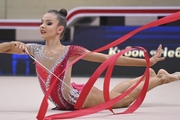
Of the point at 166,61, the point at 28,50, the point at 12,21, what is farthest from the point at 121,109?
the point at 12,21

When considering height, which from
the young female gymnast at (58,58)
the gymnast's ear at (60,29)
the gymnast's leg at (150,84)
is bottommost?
the gymnast's leg at (150,84)

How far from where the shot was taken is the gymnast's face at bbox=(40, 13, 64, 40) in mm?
3518

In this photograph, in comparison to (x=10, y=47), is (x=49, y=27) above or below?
above

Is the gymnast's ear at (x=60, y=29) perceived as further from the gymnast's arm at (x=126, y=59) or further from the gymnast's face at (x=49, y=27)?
the gymnast's arm at (x=126, y=59)

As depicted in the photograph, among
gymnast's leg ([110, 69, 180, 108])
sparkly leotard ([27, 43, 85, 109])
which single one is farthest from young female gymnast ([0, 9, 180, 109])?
gymnast's leg ([110, 69, 180, 108])

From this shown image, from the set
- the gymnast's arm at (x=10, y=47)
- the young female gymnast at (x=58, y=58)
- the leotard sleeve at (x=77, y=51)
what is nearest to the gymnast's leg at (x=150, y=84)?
the young female gymnast at (x=58, y=58)

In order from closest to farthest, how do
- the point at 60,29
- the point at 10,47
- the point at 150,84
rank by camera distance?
the point at 10,47
the point at 60,29
the point at 150,84

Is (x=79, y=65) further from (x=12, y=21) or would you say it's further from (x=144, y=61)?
(x=144, y=61)

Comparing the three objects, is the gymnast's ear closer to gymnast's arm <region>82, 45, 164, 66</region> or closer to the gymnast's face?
the gymnast's face

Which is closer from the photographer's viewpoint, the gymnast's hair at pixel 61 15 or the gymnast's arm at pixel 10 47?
the gymnast's arm at pixel 10 47

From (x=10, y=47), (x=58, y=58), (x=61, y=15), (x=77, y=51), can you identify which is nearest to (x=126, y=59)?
(x=77, y=51)

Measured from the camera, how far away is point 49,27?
11.6ft

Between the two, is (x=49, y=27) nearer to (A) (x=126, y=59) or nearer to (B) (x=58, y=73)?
(B) (x=58, y=73)

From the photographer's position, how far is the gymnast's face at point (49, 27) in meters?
3.52
